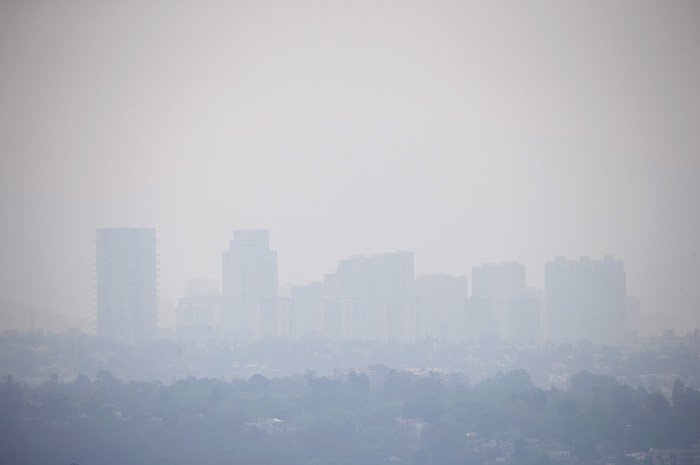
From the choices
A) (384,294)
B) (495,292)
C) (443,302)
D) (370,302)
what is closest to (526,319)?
(495,292)

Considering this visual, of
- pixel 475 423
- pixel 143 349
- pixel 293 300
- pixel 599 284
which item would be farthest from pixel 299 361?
pixel 475 423

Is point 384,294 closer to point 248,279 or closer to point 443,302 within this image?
point 443,302

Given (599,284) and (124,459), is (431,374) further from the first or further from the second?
(599,284)

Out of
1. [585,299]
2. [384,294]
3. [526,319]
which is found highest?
[384,294]

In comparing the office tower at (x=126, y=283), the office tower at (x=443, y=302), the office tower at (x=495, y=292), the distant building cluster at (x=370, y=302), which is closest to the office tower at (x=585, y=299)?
the distant building cluster at (x=370, y=302)

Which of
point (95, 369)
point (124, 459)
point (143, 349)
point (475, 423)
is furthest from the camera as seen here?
point (143, 349)

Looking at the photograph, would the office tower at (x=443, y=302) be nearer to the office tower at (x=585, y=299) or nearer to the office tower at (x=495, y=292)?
the office tower at (x=495, y=292)

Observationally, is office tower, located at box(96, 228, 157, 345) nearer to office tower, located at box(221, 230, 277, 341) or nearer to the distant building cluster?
the distant building cluster
